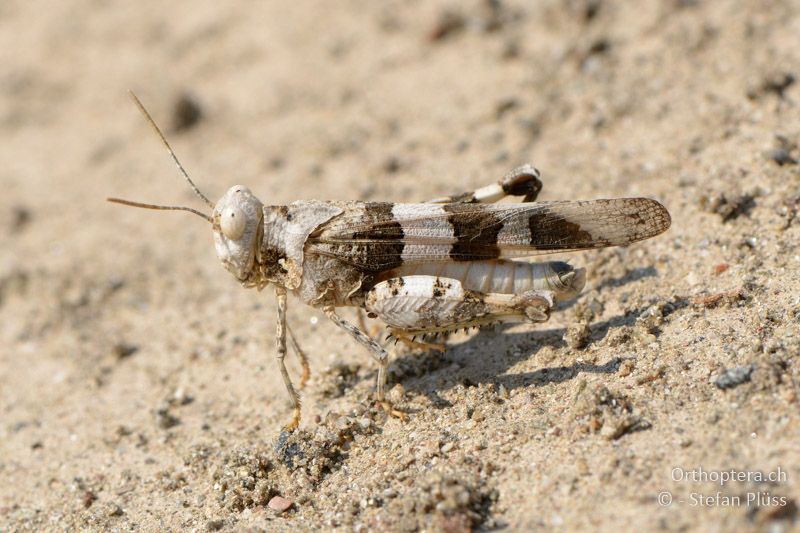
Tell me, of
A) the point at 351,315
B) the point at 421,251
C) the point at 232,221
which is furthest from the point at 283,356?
the point at 351,315

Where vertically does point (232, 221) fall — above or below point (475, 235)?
above

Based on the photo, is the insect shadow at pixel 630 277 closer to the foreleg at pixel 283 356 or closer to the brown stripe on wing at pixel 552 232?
the brown stripe on wing at pixel 552 232

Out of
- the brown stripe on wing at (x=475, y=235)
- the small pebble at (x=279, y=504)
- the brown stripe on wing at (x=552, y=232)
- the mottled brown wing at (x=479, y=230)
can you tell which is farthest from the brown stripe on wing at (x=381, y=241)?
the small pebble at (x=279, y=504)

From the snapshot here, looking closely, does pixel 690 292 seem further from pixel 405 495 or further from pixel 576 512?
pixel 405 495

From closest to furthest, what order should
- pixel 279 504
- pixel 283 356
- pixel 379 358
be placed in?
pixel 279 504 < pixel 379 358 < pixel 283 356

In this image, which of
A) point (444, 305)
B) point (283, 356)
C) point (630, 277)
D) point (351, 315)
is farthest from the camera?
point (351, 315)

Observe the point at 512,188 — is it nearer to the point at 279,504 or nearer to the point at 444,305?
the point at 444,305

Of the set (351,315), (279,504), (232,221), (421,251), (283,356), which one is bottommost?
(279,504)

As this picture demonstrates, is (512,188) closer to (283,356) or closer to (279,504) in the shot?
(283,356)

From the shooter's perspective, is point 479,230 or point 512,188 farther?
point 512,188
